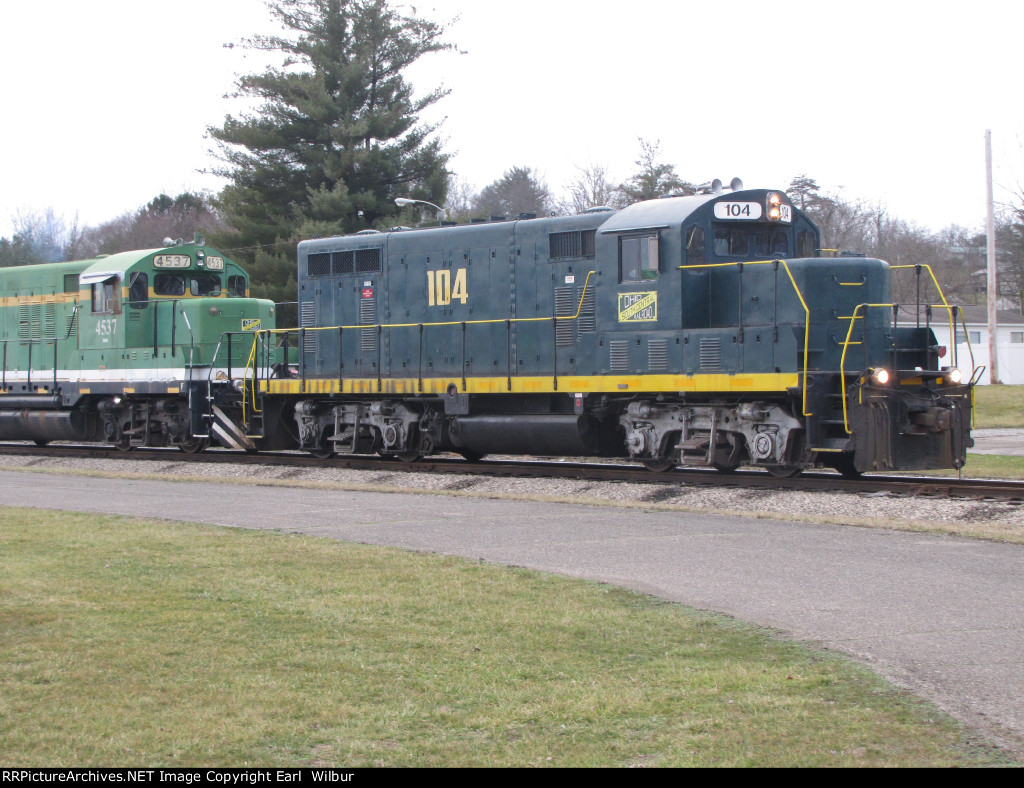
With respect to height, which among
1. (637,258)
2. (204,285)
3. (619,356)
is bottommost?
(619,356)

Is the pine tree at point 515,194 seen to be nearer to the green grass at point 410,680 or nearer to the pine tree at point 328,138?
the pine tree at point 328,138

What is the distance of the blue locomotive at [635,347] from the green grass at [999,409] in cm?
1601

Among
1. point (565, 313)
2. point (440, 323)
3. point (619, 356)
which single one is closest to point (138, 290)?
point (440, 323)

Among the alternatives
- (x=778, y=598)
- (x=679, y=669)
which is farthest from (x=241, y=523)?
(x=679, y=669)

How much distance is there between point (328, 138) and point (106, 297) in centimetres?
1633

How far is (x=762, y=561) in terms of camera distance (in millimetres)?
9211

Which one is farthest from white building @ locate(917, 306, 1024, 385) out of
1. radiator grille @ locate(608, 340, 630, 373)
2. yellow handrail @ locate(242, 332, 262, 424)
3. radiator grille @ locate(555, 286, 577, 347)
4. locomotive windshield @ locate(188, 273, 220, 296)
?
radiator grille @ locate(608, 340, 630, 373)

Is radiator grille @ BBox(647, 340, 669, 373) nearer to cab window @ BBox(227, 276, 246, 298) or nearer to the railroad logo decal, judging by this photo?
the railroad logo decal

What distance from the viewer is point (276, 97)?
1510 inches

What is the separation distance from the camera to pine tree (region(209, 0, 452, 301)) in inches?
1439

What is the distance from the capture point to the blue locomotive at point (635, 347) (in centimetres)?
1403

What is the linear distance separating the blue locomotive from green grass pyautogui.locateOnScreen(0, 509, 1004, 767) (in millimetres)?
6926

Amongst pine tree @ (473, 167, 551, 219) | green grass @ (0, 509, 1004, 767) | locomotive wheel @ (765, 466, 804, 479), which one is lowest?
green grass @ (0, 509, 1004, 767)

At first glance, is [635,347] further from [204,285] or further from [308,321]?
[204,285]
